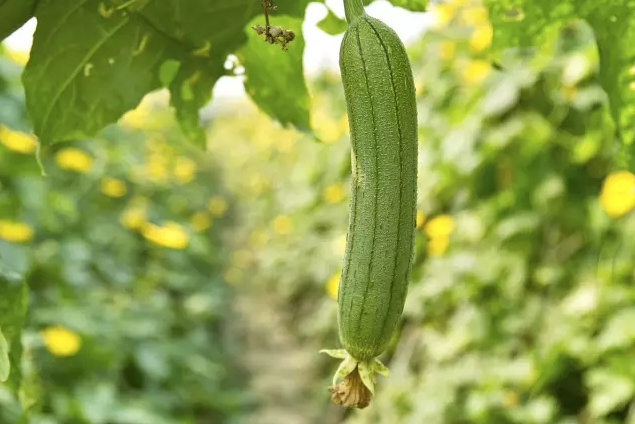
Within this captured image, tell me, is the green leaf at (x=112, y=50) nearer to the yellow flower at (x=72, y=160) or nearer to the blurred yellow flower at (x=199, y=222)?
the yellow flower at (x=72, y=160)

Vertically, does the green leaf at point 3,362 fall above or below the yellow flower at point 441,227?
below

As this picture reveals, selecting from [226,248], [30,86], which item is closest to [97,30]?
[30,86]

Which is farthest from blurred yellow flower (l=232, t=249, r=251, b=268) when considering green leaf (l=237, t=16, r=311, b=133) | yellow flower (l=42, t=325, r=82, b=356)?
green leaf (l=237, t=16, r=311, b=133)

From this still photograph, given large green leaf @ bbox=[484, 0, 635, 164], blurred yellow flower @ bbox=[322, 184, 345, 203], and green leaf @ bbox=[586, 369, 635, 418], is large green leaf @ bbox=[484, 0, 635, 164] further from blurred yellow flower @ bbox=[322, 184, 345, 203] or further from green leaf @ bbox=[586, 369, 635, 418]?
blurred yellow flower @ bbox=[322, 184, 345, 203]

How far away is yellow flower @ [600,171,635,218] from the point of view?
2619 mm

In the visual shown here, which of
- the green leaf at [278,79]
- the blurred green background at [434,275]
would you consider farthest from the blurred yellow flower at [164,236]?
the green leaf at [278,79]

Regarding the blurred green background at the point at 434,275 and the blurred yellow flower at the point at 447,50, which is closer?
the blurred green background at the point at 434,275

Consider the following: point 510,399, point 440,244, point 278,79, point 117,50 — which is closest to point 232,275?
point 440,244

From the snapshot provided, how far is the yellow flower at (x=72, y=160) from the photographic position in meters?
4.55

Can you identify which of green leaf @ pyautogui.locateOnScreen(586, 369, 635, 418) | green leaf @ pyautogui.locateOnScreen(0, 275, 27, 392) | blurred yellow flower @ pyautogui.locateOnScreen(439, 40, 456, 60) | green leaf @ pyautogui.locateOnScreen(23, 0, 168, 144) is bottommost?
green leaf @ pyautogui.locateOnScreen(586, 369, 635, 418)

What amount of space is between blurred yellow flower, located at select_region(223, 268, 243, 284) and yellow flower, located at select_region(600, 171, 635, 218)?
14.5ft

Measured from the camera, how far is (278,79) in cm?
115

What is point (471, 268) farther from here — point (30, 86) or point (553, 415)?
point (30, 86)

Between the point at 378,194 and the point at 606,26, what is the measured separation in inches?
19.7
